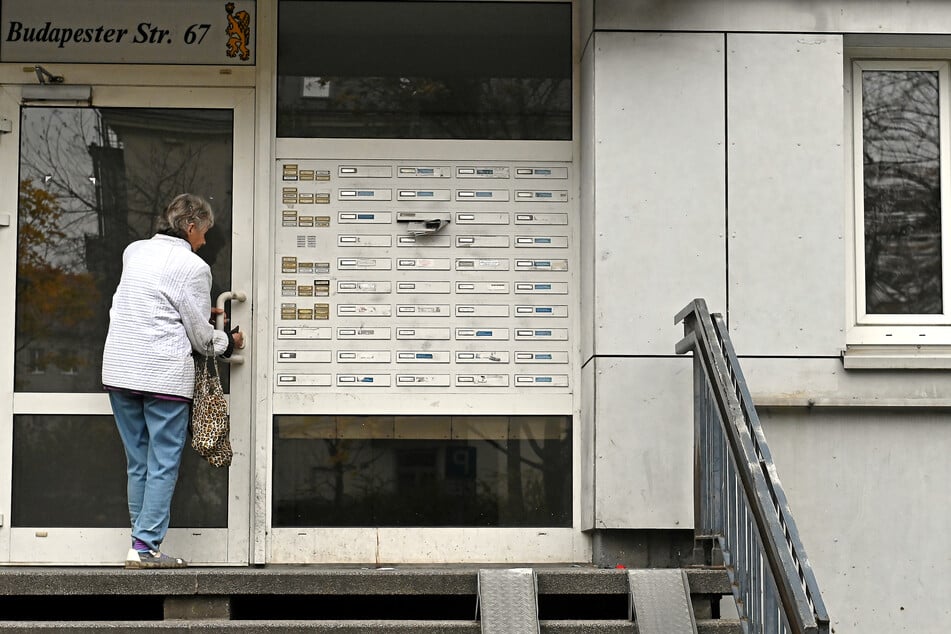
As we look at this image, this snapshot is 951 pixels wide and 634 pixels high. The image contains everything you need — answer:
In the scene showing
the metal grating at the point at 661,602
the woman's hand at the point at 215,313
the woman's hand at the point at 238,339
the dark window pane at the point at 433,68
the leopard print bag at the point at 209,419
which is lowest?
the metal grating at the point at 661,602

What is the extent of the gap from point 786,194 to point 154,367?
118 inches

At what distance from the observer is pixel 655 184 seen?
6863 mm

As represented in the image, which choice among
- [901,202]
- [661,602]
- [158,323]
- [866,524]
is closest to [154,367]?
[158,323]

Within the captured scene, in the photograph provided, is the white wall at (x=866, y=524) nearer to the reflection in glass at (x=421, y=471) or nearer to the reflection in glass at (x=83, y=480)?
the reflection in glass at (x=421, y=471)

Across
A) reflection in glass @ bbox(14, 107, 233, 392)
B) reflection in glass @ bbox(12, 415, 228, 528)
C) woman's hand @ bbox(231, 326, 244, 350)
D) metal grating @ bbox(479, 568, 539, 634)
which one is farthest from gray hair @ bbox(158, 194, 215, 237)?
metal grating @ bbox(479, 568, 539, 634)

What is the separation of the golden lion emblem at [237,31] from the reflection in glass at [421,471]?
184 cm

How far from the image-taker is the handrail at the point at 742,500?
482 cm

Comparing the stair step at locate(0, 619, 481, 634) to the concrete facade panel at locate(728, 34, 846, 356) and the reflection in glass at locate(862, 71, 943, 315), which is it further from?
the reflection in glass at locate(862, 71, 943, 315)

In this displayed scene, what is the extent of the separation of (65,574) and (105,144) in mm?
2312

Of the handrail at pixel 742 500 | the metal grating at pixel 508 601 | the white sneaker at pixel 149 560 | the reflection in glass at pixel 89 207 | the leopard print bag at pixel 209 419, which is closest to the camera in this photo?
the handrail at pixel 742 500

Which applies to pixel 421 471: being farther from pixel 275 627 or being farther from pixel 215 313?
pixel 275 627

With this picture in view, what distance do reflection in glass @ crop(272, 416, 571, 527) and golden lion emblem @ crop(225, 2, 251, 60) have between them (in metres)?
1.84

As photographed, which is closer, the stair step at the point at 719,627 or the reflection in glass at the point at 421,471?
the stair step at the point at 719,627

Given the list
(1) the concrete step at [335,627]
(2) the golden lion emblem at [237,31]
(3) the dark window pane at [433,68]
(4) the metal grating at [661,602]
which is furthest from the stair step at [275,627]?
(2) the golden lion emblem at [237,31]
